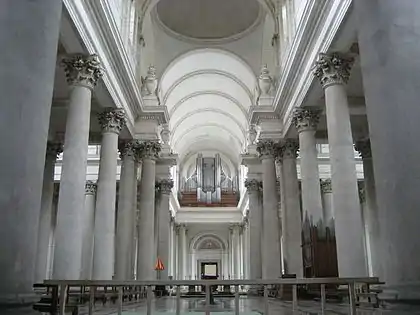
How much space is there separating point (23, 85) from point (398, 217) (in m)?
3.24

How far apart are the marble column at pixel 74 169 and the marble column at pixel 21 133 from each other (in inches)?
276

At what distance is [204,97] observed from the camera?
94.4ft

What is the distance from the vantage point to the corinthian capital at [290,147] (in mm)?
18344

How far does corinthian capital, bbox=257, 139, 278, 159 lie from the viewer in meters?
18.5

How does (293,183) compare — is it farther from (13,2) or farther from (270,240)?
(13,2)

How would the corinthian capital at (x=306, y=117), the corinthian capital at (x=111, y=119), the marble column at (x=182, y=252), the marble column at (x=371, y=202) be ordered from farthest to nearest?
the marble column at (x=182, y=252) → the marble column at (x=371, y=202) → the corinthian capital at (x=306, y=117) → the corinthian capital at (x=111, y=119)

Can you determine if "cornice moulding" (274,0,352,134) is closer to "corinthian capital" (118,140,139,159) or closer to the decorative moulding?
the decorative moulding

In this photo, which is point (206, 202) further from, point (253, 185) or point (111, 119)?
point (111, 119)

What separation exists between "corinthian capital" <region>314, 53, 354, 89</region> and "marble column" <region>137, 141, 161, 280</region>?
845 cm

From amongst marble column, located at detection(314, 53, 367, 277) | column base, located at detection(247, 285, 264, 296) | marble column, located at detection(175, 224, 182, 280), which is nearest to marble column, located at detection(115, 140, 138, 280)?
column base, located at detection(247, 285, 264, 296)

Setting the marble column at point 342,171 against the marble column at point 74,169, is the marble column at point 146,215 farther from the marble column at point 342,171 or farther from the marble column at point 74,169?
the marble column at point 342,171

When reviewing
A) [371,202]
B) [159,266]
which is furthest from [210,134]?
[371,202]

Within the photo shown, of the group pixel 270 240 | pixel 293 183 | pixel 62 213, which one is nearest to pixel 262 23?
pixel 293 183

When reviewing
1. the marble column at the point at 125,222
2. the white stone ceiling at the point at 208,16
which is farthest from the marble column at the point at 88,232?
the white stone ceiling at the point at 208,16
